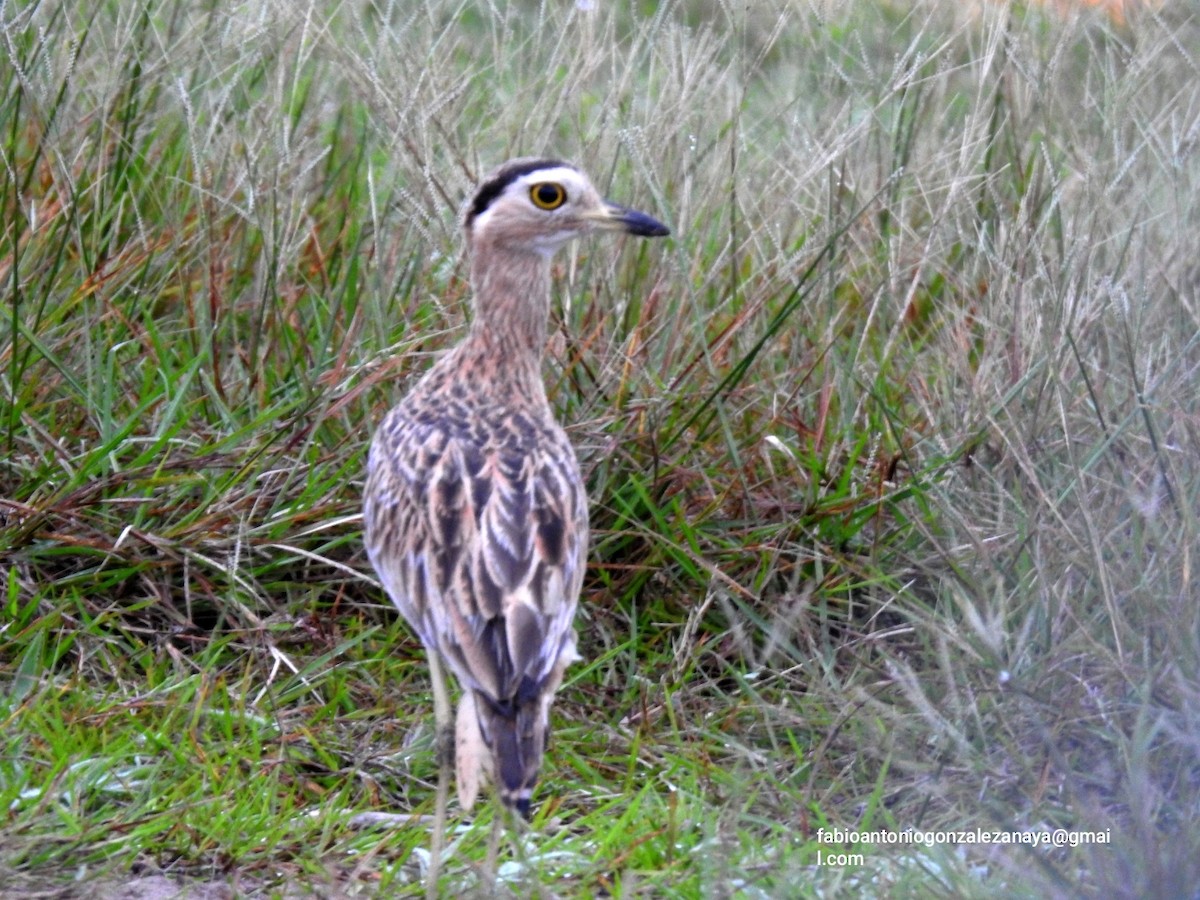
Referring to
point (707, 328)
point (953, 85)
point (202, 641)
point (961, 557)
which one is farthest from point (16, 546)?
point (953, 85)

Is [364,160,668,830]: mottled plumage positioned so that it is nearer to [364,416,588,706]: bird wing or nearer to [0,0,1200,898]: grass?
[364,416,588,706]: bird wing

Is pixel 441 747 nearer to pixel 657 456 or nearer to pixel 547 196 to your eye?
pixel 657 456

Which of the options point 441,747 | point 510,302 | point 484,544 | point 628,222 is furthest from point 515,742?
point 628,222

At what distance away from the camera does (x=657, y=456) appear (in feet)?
17.0

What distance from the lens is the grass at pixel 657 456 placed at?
4039mm

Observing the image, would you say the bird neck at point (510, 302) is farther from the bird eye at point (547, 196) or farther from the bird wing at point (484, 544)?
the bird wing at point (484, 544)

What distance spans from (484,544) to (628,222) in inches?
45.6

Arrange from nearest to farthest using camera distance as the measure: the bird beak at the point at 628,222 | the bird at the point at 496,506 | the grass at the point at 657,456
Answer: the bird at the point at 496,506, the grass at the point at 657,456, the bird beak at the point at 628,222

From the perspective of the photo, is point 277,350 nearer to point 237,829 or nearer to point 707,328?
point 707,328

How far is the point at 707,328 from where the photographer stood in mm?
5848

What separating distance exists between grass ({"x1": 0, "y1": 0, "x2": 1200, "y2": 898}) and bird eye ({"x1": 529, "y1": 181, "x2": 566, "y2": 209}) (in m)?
0.54

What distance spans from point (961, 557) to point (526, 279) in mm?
1506

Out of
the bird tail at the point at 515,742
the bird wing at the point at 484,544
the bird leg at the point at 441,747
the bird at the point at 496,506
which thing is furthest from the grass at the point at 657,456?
the bird wing at the point at 484,544

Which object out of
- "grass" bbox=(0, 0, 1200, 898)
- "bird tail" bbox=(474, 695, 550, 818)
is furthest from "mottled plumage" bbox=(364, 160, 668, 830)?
"grass" bbox=(0, 0, 1200, 898)
